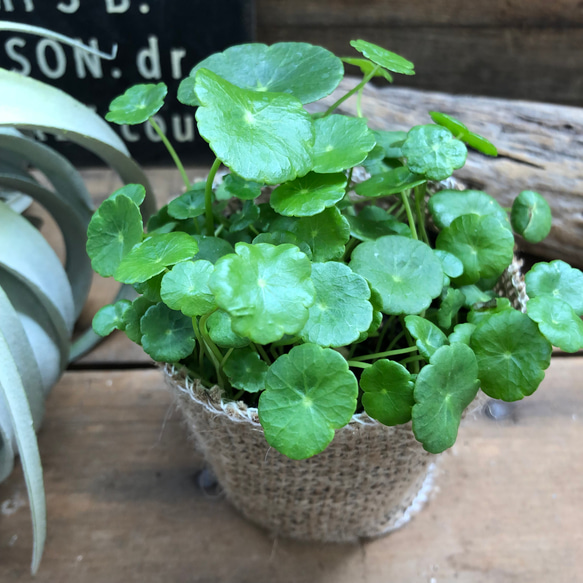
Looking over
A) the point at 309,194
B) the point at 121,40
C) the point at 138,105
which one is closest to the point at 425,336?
the point at 309,194

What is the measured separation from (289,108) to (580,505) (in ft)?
→ 2.20

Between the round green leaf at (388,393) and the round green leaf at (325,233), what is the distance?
111 mm

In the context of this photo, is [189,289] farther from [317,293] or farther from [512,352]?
[512,352]

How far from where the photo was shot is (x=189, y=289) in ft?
1.40

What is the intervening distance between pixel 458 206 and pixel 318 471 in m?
0.32

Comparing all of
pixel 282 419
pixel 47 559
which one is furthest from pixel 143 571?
pixel 282 419

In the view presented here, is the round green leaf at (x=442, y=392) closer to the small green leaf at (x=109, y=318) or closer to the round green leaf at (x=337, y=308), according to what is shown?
the round green leaf at (x=337, y=308)

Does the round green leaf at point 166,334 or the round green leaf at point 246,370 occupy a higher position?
the round green leaf at point 166,334

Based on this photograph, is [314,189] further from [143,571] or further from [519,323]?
[143,571]

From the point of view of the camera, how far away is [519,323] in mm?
491

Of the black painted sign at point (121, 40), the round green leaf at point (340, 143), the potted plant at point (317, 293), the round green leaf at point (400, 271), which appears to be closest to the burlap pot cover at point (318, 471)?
the potted plant at point (317, 293)

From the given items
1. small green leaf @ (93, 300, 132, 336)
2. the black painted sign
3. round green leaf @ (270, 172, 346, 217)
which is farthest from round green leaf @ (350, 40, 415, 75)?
the black painted sign

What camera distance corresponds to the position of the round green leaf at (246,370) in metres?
0.49

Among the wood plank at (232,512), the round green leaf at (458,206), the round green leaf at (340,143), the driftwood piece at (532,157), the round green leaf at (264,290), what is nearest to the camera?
the round green leaf at (264,290)
